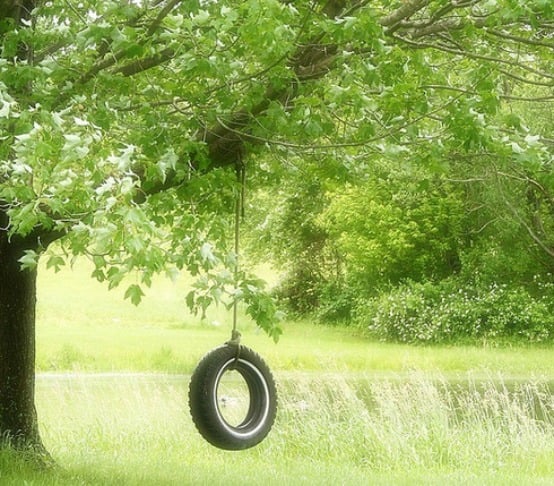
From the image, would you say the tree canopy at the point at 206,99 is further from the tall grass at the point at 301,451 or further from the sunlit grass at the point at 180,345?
the sunlit grass at the point at 180,345

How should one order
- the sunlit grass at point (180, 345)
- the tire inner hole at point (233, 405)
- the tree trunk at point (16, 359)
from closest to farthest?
the tree trunk at point (16, 359) < the tire inner hole at point (233, 405) < the sunlit grass at point (180, 345)

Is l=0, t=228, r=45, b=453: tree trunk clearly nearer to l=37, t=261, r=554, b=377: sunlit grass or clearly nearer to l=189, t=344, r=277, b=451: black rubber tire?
l=189, t=344, r=277, b=451: black rubber tire

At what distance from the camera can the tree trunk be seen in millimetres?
8758

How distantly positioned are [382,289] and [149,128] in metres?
24.0

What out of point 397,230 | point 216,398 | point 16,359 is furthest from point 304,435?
point 397,230

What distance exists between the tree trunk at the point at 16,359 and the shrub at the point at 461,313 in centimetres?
1957

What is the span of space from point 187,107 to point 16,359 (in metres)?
3.10

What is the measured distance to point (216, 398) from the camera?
7516mm

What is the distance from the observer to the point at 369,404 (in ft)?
54.1

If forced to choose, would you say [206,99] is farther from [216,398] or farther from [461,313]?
[461,313]

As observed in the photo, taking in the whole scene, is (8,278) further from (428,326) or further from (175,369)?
(428,326)

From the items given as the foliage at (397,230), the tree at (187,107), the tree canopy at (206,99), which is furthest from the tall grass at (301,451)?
the foliage at (397,230)

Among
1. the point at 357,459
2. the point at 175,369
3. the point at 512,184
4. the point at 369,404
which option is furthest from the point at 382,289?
the point at 357,459

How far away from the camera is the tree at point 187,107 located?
16.5ft
